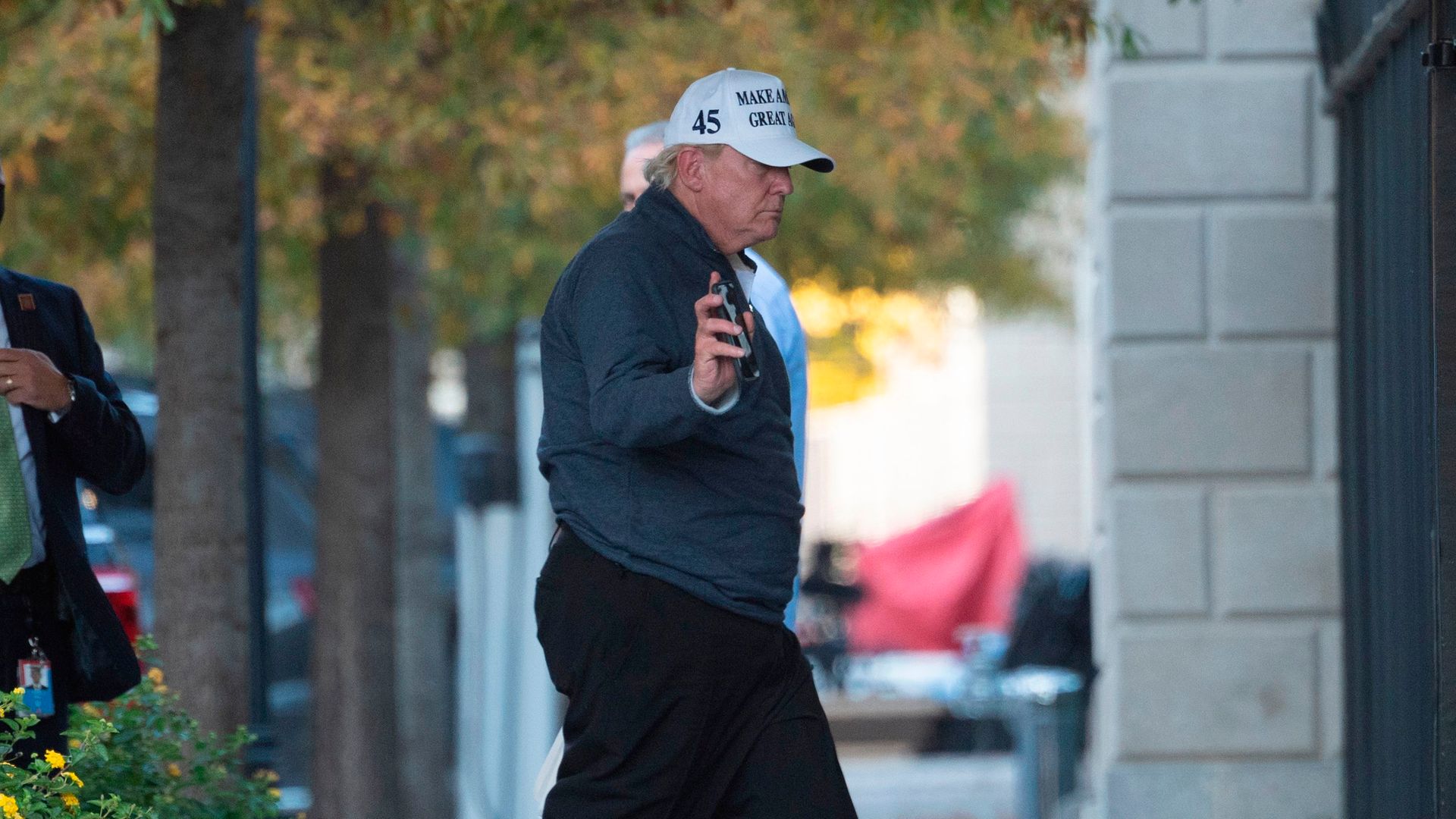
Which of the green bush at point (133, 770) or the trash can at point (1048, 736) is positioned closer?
the green bush at point (133, 770)

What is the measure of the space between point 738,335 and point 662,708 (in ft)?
2.27

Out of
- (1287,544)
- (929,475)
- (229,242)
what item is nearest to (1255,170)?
(1287,544)

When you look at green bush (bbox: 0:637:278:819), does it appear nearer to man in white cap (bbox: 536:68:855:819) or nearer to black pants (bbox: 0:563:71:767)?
black pants (bbox: 0:563:71:767)

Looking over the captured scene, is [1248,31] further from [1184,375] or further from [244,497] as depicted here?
[244,497]

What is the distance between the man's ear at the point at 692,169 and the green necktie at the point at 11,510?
132 cm

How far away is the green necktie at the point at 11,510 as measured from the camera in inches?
154

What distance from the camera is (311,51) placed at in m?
8.58

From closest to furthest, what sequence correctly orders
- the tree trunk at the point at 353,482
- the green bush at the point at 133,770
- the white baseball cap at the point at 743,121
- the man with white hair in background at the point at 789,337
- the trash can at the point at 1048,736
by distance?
the green bush at the point at 133,770 → the white baseball cap at the point at 743,121 → the man with white hair in background at the point at 789,337 → the trash can at the point at 1048,736 → the tree trunk at the point at 353,482

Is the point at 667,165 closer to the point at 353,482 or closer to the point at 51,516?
the point at 51,516

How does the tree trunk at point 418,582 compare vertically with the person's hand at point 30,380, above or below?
below

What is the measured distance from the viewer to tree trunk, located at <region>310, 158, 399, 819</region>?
30.7 ft

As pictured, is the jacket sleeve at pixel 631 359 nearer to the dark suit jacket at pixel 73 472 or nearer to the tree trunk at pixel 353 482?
the dark suit jacket at pixel 73 472

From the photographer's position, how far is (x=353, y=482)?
9.48 metres

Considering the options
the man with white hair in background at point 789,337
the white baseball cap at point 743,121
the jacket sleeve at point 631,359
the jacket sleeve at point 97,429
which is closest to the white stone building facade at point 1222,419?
the man with white hair in background at point 789,337
